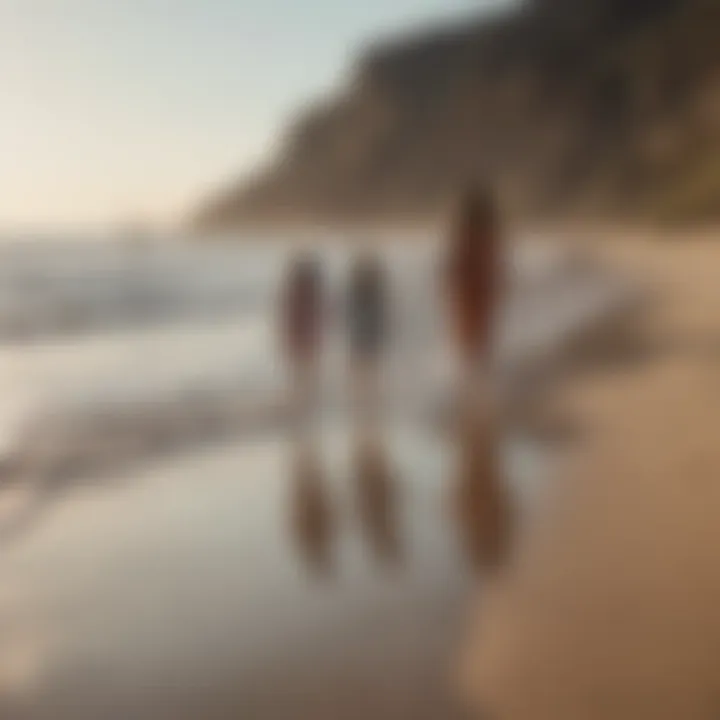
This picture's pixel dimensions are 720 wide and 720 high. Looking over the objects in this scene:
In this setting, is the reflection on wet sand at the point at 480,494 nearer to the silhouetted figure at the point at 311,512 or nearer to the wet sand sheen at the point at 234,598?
the wet sand sheen at the point at 234,598

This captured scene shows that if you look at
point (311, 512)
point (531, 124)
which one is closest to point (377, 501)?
point (311, 512)

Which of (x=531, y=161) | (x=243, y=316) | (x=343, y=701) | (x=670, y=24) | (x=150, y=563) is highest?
(x=670, y=24)

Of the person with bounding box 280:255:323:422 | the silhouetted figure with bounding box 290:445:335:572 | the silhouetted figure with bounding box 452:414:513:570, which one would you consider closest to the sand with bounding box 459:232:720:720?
the silhouetted figure with bounding box 452:414:513:570

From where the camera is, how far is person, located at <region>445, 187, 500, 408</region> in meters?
0.99

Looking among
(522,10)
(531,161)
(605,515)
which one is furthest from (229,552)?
(522,10)

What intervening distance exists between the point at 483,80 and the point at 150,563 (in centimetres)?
60

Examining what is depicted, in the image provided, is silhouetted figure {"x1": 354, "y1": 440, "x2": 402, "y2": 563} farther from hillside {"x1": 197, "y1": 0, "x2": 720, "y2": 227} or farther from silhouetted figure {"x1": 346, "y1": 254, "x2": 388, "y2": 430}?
hillside {"x1": 197, "y1": 0, "x2": 720, "y2": 227}

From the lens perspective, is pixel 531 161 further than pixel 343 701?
Yes

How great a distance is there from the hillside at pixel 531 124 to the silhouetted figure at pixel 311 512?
259mm

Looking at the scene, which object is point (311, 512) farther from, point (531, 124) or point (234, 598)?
point (531, 124)

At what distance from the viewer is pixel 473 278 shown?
1.00 meters

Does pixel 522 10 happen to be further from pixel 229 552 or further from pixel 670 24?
pixel 229 552

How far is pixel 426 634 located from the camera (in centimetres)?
90

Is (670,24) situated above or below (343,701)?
above
